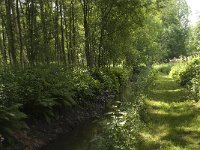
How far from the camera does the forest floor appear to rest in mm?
9664

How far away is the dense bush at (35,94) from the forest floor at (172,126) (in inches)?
138

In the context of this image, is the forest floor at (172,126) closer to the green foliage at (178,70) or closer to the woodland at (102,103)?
the woodland at (102,103)

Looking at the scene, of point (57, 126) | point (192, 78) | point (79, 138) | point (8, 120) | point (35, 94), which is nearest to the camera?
point (8, 120)

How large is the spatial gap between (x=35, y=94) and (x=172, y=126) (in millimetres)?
4971

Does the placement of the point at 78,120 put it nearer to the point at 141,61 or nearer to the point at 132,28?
the point at 132,28

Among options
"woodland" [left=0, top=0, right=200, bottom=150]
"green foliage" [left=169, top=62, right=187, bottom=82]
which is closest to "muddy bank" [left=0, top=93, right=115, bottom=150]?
"woodland" [left=0, top=0, right=200, bottom=150]

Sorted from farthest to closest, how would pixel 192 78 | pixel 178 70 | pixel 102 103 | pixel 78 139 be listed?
pixel 178 70 < pixel 102 103 < pixel 192 78 < pixel 78 139

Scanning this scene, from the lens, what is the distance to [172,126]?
11.7 m

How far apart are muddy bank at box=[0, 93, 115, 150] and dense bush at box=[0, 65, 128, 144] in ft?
0.97

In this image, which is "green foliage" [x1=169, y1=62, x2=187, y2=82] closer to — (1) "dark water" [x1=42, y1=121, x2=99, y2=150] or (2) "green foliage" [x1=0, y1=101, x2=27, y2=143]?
(1) "dark water" [x1=42, y1=121, x2=99, y2=150]

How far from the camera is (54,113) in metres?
14.7

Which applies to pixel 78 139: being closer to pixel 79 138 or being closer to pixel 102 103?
pixel 79 138

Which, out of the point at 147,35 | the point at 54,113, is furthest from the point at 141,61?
the point at 54,113

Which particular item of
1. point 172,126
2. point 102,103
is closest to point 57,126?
point 172,126
